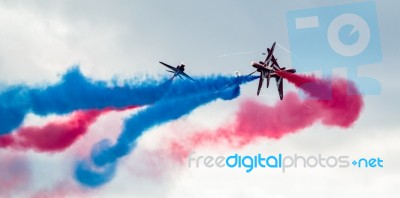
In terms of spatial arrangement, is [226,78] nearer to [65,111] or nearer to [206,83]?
[206,83]

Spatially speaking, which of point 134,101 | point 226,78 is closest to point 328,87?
point 226,78

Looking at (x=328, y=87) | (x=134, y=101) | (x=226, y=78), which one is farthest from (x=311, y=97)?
(x=134, y=101)

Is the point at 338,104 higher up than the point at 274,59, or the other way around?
the point at 274,59

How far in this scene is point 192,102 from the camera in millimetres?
118312

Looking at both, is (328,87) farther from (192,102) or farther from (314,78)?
(192,102)

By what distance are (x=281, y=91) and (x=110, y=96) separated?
80.3 ft

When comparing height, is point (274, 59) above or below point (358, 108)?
above

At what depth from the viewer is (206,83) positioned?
4668 inches

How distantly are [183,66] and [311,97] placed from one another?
19.1 m

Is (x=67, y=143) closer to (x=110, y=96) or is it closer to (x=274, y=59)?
(x=110, y=96)

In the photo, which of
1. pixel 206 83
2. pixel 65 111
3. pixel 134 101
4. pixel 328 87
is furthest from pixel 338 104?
pixel 65 111

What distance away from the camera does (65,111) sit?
380ft

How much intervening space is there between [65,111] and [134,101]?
989 cm

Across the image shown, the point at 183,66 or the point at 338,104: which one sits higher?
the point at 183,66
